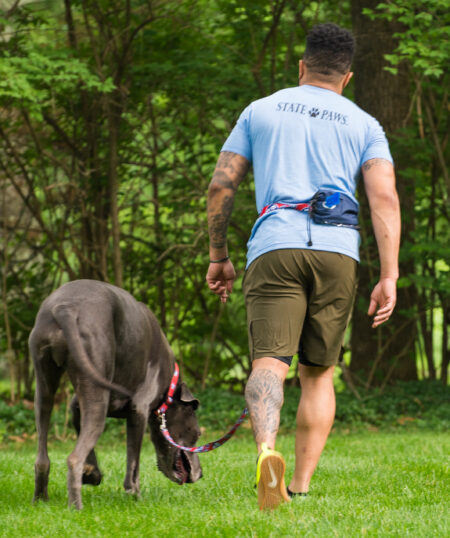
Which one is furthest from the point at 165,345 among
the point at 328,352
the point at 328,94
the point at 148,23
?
the point at 148,23

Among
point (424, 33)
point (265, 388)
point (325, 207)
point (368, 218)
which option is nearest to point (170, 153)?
point (368, 218)

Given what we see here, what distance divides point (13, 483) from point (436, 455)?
10.9ft

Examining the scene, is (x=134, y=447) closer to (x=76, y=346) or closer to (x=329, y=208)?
(x=76, y=346)

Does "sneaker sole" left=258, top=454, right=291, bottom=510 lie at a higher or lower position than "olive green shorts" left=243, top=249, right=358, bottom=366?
lower

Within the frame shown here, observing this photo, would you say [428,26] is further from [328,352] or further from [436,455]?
[328,352]

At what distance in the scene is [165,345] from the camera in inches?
207

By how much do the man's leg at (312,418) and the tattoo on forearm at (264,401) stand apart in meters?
0.46

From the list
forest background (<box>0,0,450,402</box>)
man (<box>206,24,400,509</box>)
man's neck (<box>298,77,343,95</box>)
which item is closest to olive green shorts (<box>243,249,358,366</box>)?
man (<box>206,24,400,509</box>)

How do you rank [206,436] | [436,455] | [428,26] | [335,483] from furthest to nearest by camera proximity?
[206,436] → [428,26] → [436,455] → [335,483]

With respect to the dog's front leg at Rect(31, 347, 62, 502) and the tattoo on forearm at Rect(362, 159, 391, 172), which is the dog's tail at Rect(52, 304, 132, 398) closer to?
the dog's front leg at Rect(31, 347, 62, 502)

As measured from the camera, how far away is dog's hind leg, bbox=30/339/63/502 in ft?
14.8

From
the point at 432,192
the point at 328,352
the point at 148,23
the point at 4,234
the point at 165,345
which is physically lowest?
the point at 4,234

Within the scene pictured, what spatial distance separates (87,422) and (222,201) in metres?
1.38

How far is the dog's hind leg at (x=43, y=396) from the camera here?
4520 mm
